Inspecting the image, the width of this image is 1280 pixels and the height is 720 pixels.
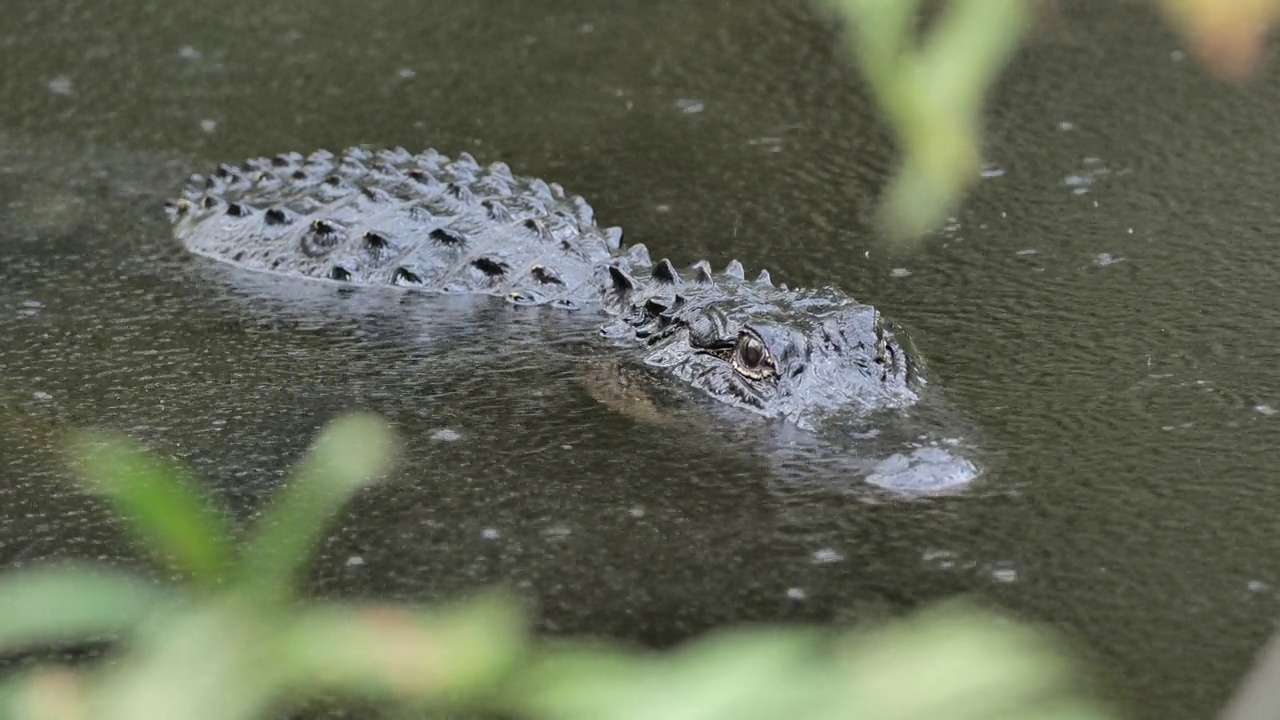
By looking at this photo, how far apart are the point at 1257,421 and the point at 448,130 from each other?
3291mm

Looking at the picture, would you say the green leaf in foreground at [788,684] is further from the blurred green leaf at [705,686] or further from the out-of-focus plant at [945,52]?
the out-of-focus plant at [945,52]

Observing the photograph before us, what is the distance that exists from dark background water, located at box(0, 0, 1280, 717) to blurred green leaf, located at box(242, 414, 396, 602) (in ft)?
0.25

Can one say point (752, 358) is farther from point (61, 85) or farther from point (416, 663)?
point (61, 85)

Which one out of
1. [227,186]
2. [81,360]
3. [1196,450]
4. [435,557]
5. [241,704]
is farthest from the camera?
[227,186]

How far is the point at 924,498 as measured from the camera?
332 cm

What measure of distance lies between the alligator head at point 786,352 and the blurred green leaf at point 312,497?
83 centimetres

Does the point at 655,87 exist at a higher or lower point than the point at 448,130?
higher

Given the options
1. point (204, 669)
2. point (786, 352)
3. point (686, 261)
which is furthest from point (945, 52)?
point (686, 261)

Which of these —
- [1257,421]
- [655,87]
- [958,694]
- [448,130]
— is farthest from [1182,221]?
[958,694]

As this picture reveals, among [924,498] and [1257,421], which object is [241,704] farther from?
[1257,421]

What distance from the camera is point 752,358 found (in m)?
3.82

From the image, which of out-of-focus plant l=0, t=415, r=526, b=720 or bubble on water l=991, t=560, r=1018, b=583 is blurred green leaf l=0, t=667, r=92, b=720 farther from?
bubble on water l=991, t=560, r=1018, b=583

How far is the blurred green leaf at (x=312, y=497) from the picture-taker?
41.3 inches

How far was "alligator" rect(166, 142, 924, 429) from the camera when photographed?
12.4 feet
